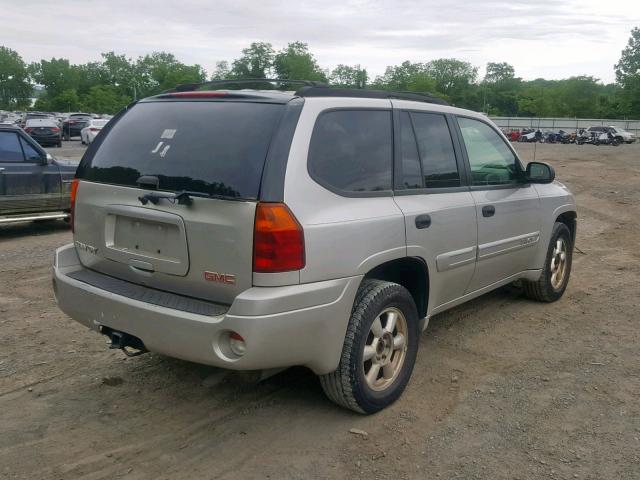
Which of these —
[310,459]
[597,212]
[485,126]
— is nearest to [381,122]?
[485,126]

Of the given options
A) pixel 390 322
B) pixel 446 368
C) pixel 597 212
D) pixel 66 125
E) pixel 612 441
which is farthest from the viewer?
pixel 66 125

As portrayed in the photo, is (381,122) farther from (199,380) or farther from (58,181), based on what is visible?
(58,181)

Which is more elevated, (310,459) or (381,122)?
(381,122)

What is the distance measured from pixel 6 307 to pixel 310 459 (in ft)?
12.5

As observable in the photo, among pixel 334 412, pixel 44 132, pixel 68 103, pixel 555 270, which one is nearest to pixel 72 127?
pixel 44 132

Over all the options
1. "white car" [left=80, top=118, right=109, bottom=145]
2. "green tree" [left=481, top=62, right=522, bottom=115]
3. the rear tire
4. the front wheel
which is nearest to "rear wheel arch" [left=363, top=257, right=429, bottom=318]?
the front wheel

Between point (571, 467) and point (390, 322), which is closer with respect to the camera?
point (571, 467)

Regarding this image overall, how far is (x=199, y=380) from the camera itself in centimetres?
417

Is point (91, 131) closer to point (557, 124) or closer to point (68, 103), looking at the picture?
point (557, 124)

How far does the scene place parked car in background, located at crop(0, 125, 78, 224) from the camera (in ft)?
29.5

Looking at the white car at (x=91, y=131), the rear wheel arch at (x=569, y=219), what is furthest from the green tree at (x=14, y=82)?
the rear wheel arch at (x=569, y=219)

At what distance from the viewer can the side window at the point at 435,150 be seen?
418 cm

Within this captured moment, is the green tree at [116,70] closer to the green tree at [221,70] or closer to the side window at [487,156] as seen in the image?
the green tree at [221,70]

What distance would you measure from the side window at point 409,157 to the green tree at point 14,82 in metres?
138
